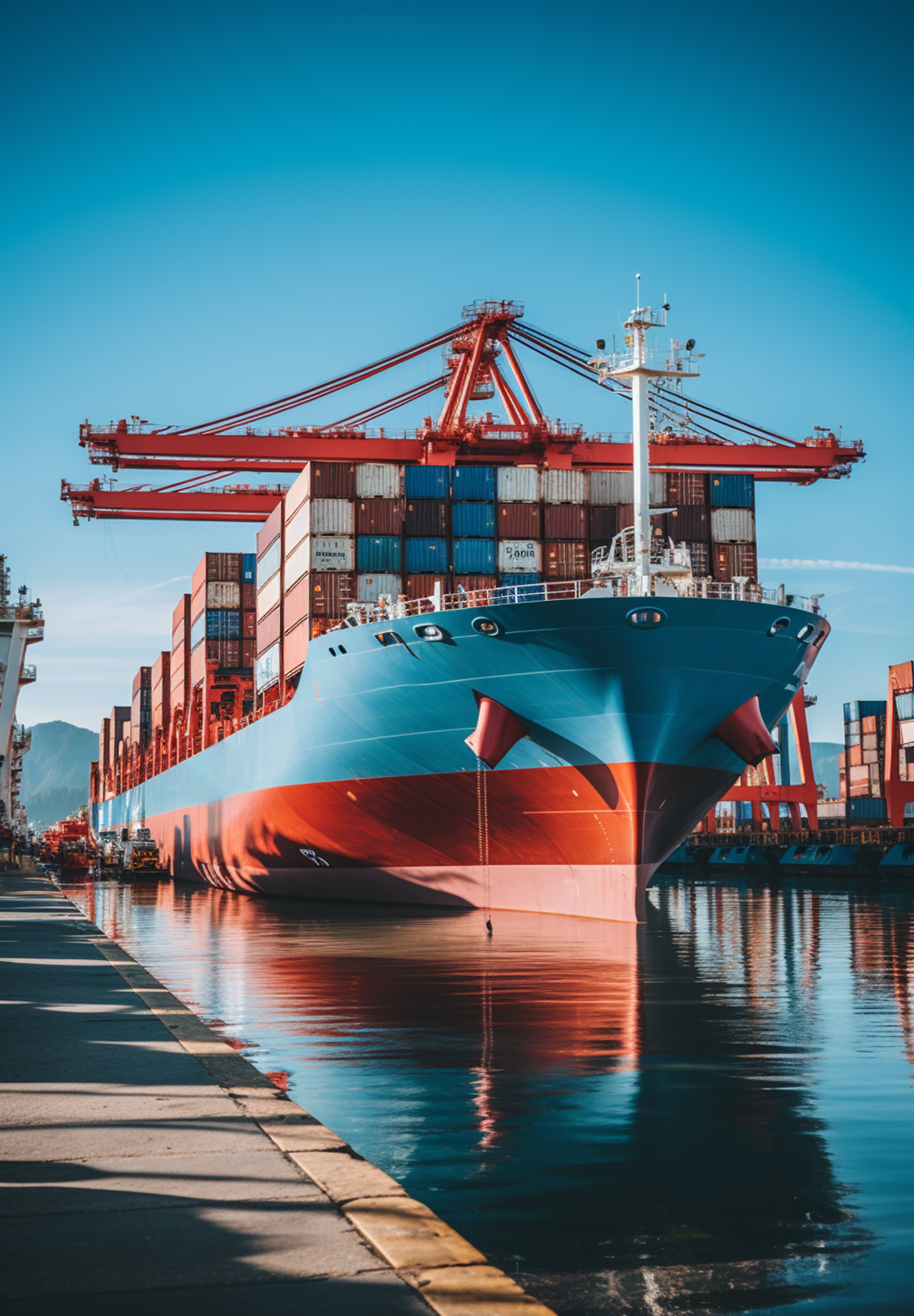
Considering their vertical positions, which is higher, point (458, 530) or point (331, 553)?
point (458, 530)

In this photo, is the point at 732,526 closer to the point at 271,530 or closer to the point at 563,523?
the point at 563,523

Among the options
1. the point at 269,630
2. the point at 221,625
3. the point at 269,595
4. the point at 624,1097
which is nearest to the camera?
the point at 624,1097

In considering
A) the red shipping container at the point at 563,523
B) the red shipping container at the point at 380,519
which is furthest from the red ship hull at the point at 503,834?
the red shipping container at the point at 563,523

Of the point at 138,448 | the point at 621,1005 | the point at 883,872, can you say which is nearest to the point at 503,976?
the point at 621,1005

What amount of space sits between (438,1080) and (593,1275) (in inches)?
155

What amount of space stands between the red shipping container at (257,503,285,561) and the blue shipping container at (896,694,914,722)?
48.5m

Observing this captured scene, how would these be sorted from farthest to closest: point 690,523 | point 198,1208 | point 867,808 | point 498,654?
point 867,808 → point 690,523 → point 498,654 → point 198,1208

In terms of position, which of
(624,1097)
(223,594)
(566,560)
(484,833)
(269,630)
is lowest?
(624,1097)

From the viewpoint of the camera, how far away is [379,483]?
113ft

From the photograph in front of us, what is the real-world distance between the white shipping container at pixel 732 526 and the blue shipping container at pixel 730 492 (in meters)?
0.15

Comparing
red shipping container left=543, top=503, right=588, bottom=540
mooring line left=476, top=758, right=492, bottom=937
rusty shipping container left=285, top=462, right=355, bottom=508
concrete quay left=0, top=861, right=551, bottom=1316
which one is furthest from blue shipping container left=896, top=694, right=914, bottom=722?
concrete quay left=0, top=861, right=551, bottom=1316

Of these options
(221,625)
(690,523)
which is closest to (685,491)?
(690,523)

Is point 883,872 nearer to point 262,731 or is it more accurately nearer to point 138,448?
point 262,731

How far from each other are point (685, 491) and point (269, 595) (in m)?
13.5
